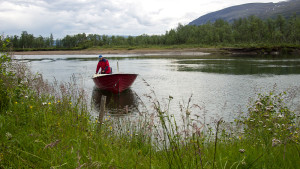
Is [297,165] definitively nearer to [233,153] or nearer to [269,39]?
[233,153]

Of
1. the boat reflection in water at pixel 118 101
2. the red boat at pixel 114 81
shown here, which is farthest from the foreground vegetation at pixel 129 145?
the red boat at pixel 114 81

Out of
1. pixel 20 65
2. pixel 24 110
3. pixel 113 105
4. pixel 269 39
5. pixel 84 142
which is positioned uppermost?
pixel 269 39

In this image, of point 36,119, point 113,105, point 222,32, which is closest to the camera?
point 36,119

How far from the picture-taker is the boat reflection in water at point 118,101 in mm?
13055

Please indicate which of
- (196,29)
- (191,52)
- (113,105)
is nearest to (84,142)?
(113,105)

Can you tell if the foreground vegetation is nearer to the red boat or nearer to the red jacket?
the red boat

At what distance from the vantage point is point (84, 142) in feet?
15.6

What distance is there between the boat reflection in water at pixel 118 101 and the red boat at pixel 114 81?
364 millimetres

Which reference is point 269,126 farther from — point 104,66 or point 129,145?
point 104,66

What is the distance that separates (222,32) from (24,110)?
114735mm

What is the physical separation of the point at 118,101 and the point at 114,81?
2.01 meters

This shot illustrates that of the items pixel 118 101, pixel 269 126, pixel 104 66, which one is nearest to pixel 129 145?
pixel 269 126

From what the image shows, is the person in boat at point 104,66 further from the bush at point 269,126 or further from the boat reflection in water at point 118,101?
the bush at point 269,126

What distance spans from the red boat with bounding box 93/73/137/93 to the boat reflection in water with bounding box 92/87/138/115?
364mm
